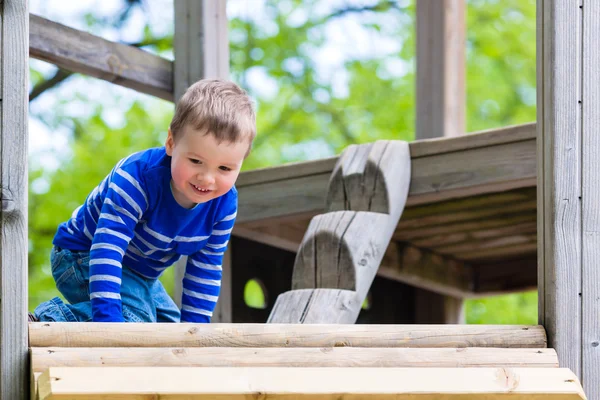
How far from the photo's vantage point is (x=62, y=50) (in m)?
5.02

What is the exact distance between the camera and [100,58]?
5207 millimetres

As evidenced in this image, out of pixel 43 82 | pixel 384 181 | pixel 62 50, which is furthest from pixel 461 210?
pixel 43 82

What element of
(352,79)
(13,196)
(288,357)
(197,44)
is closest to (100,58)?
(197,44)

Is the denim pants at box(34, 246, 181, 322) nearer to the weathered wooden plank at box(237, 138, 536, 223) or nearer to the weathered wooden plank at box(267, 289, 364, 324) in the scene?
the weathered wooden plank at box(267, 289, 364, 324)

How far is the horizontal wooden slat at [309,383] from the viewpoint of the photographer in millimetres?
2381

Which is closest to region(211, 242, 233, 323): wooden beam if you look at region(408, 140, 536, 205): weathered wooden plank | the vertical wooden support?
region(408, 140, 536, 205): weathered wooden plank

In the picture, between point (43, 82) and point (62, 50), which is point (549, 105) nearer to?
point (62, 50)

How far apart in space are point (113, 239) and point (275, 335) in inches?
27.7

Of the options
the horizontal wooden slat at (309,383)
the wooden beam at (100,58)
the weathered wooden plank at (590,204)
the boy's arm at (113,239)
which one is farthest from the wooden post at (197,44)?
the horizontal wooden slat at (309,383)

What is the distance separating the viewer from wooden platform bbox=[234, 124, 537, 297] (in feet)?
15.6

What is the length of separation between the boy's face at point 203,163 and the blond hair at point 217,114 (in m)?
0.02

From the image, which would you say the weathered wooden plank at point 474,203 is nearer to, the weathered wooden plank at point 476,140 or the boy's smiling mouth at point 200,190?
the weathered wooden plank at point 476,140

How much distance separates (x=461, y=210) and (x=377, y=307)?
5.27ft

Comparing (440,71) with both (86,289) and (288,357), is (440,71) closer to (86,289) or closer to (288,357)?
(86,289)
